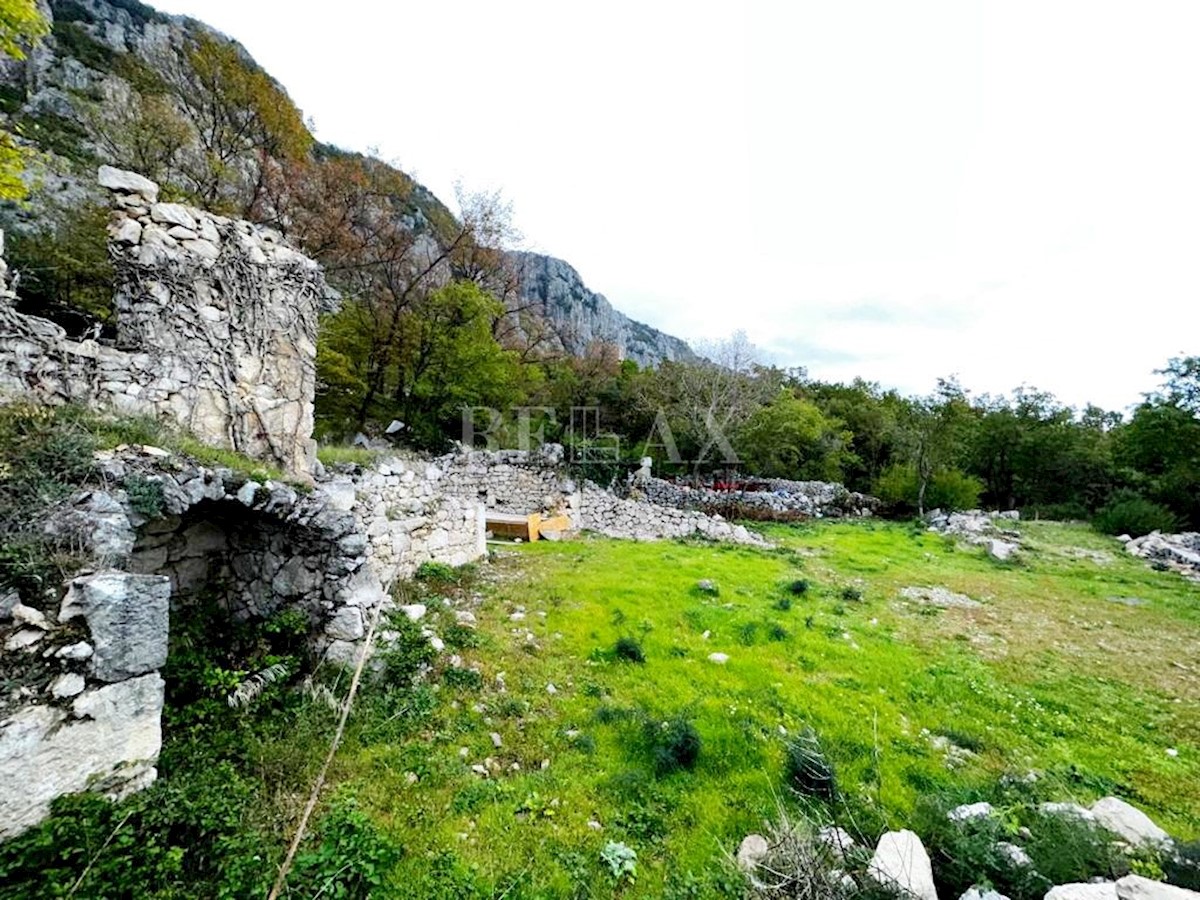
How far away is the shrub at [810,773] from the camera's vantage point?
3.66 meters

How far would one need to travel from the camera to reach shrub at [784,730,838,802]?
3656 mm

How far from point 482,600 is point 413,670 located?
2589mm

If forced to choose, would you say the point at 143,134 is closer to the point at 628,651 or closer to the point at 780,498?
the point at 628,651

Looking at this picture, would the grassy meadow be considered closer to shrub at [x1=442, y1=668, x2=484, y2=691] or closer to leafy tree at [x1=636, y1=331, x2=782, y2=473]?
shrub at [x1=442, y1=668, x2=484, y2=691]

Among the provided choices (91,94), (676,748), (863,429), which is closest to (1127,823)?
(676,748)

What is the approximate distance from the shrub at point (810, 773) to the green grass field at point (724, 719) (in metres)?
0.13

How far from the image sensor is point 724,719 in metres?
4.52

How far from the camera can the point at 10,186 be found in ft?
15.6

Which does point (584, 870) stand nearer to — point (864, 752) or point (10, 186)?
point (864, 752)

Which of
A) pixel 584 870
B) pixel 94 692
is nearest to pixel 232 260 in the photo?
pixel 94 692

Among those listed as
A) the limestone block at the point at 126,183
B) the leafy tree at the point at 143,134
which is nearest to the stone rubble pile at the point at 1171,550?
the limestone block at the point at 126,183

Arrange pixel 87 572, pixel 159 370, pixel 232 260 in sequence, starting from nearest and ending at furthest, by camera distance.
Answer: pixel 87 572 < pixel 159 370 < pixel 232 260

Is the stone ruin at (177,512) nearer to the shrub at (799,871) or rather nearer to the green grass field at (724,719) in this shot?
the green grass field at (724,719)

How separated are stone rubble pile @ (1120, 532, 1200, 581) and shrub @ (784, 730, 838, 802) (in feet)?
48.4
